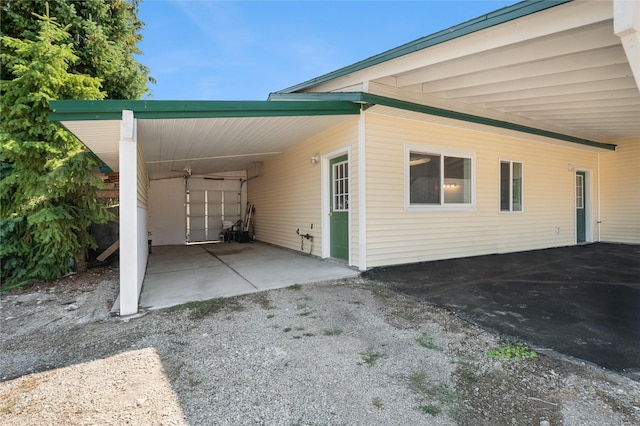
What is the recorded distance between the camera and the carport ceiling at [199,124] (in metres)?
3.58

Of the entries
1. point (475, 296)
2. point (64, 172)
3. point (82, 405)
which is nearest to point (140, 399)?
point (82, 405)

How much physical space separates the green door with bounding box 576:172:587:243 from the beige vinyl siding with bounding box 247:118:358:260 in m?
7.71

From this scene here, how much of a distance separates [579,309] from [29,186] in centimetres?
796

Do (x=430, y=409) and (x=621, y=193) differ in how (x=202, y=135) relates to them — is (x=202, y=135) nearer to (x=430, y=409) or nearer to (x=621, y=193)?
(x=430, y=409)

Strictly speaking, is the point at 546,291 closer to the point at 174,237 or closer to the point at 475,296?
the point at 475,296

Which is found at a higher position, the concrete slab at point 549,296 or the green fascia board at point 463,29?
the green fascia board at point 463,29

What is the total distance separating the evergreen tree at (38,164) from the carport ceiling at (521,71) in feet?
12.7

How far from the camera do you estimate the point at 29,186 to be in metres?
5.10

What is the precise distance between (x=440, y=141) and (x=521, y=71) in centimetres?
196

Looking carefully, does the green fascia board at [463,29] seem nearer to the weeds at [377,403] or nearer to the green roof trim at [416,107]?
the green roof trim at [416,107]

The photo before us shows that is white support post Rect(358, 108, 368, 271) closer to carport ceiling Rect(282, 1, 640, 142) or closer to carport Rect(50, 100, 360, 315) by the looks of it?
carport Rect(50, 100, 360, 315)

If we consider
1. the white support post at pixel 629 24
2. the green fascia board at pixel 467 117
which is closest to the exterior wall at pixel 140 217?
the green fascia board at pixel 467 117

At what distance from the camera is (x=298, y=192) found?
776 cm

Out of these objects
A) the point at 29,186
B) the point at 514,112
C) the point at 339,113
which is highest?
the point at 514,112
